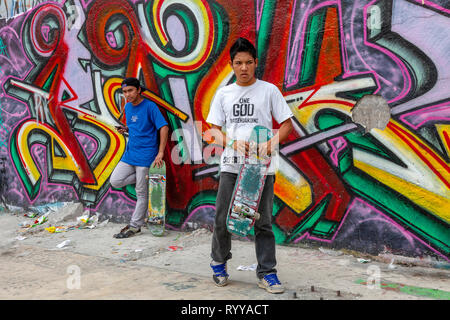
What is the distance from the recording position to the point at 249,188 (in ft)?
10.7

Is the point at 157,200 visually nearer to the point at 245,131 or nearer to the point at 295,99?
the point at 295,99

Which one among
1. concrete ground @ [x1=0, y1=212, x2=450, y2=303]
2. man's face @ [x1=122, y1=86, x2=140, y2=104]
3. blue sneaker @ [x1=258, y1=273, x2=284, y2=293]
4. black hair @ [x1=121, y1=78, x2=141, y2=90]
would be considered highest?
black hair @ [x1=121, y1=78, x2=141, y2=90]

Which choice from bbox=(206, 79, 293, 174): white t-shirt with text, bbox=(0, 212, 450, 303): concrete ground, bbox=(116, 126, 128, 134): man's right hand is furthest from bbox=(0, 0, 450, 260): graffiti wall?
bbox=(206, 79, 293, 174): white t-shirt with text

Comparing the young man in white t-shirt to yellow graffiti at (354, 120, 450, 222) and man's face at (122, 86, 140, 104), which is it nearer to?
yellow graffiti at (354, 120, 450, 222)

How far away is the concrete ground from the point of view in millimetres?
3250

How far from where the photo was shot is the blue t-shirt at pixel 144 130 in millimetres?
5344

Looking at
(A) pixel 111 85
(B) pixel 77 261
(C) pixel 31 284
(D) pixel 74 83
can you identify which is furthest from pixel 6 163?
(C) pixel 31 284

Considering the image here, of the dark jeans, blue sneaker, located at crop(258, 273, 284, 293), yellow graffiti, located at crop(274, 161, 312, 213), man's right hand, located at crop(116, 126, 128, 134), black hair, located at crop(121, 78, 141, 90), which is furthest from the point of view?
man's right hand, located at crop(116, 126, 128, 134)

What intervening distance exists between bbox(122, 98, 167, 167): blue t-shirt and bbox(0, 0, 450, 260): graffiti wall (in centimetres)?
20

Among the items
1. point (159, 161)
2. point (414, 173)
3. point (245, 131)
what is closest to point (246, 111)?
point (245, 131)

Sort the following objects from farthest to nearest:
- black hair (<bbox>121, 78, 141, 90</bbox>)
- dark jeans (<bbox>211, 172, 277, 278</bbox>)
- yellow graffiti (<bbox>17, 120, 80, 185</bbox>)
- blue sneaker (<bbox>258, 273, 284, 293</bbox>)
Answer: yellow graffiti (<bbox>17, 120, 80, 185</bbox>) → black hair (<bbox>121, 78, 141, 90</bbox>) → dark jeans (<bbox>211, 172, 277, 278</bbox>) → blue sneaker (<bbox>258, 273, 284, 293</bbox>)

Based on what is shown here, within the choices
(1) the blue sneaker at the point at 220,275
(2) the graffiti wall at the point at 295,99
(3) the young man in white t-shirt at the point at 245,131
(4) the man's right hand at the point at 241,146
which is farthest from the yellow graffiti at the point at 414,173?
(1) the blue sneaker at the point at 220,275

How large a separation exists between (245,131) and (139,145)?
7.75 ft
